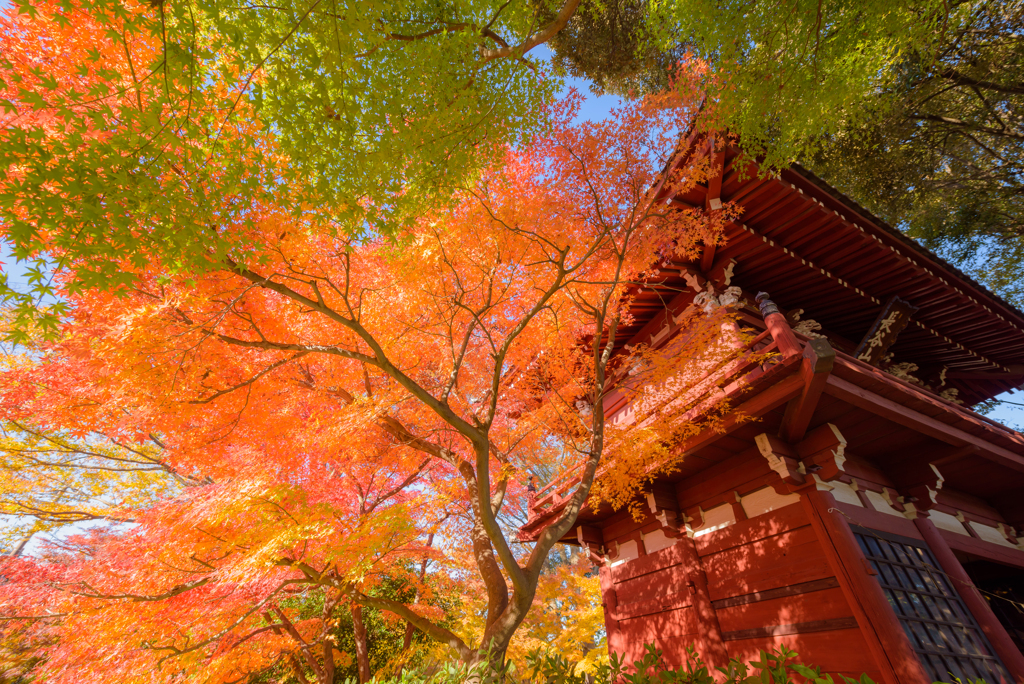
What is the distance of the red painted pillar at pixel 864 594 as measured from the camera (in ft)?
14.3

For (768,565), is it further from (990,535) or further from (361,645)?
(361,645)

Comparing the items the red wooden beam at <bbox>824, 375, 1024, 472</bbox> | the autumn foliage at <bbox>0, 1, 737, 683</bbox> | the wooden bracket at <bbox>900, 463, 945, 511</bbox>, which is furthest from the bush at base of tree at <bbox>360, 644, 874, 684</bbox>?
the wooden bracket at <bbox>900, 463, 945, 511</bbox>

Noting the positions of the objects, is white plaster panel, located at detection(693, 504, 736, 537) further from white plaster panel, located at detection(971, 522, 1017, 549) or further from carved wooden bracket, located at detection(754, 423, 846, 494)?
white plaster panel, located at detection(971, 522, 1017, 549)

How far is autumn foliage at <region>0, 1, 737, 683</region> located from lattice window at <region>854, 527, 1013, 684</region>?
2638 millimetres

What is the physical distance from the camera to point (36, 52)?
5.99 metres

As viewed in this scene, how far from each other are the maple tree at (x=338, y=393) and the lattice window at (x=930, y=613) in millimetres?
2697

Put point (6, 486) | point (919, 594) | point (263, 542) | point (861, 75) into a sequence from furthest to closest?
point (6, 486) → point (263, 542) → point (861, 75) → point (919, 594)

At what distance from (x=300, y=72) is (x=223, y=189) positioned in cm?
124

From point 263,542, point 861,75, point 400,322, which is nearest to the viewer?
point 861,75

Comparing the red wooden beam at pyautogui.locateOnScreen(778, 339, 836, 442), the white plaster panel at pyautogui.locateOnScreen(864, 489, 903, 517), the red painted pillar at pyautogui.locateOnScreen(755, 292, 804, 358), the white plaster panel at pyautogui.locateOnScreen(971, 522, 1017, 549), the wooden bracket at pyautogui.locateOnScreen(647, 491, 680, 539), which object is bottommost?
the white plaster panel at pyautogui.locateOnScreen(971, 522, 1017, 549)

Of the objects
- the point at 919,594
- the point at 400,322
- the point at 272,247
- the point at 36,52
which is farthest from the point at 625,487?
the point at 36,52

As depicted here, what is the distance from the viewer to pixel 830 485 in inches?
228

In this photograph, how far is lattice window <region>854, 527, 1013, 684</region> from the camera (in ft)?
16.1

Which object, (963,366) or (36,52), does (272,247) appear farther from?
(963,366)
